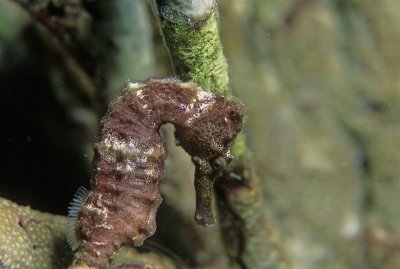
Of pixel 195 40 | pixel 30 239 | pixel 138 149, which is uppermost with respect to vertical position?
pixel 195 40

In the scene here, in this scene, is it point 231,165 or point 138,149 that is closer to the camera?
point 138,149

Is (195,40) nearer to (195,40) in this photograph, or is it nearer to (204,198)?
(195,40)

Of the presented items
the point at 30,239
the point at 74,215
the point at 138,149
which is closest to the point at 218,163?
the point at 138,149

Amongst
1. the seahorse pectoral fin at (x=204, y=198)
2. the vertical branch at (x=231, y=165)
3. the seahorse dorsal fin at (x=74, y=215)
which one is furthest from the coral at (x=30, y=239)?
the vertical branch at (x=231, y=165)

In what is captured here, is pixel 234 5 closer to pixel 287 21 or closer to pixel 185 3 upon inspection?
pixel 287 21

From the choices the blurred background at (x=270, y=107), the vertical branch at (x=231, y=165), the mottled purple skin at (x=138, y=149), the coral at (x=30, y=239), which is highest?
the blurred background at (x=270, y=107)

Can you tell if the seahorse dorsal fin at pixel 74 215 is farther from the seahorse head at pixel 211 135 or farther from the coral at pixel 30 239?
the seahorse head at pixel 211 135

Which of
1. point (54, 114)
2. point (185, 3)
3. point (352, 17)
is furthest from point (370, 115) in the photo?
point (54, 114)

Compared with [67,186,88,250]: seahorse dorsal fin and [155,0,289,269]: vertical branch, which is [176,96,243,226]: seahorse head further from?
[67,186,88,250]: seahorse dorsal fin
